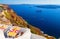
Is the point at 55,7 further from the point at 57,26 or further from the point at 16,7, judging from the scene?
the point at 16,7

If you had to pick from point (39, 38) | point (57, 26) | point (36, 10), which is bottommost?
point (39, 38)

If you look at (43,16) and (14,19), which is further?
(14,19)

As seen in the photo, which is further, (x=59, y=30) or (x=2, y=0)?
(x=2, y=0)

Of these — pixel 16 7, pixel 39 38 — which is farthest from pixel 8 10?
pixel 39 38

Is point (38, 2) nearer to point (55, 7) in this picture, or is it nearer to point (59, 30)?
point (55, 7)

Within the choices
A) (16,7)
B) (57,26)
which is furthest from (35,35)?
(16,7)

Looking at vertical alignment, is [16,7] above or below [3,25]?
above
